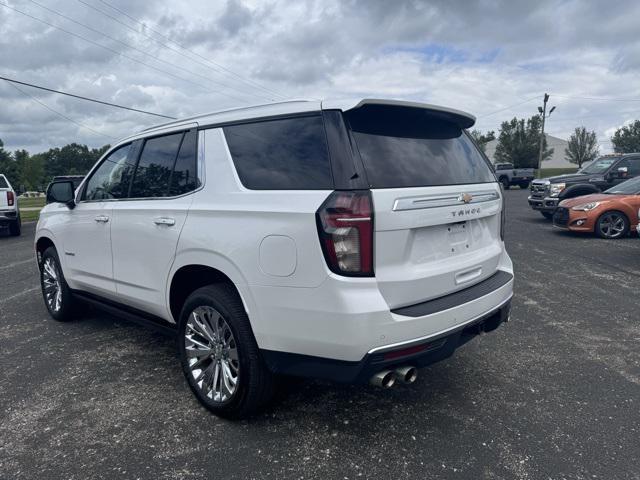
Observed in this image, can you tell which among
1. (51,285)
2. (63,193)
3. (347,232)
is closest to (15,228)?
(51,285)

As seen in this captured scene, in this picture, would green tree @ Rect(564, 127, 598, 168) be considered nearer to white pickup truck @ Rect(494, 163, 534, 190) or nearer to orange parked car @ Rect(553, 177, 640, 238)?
white pickup truck @ Rect(494, 163, 534, 190)

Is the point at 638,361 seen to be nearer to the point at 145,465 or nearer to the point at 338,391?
the point at 338,391

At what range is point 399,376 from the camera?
2531 millimetres

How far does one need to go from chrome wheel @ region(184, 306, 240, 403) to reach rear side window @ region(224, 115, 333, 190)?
2.90 ft

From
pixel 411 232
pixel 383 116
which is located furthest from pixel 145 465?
pixel 383 116

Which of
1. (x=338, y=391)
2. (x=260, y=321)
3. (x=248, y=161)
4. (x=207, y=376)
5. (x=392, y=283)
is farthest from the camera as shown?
(x=338, y=391)

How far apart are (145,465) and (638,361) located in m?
3.71

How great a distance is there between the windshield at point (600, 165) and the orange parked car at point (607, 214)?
326 cm

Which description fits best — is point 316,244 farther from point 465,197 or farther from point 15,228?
point 15,228

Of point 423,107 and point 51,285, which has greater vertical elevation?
point 423,107

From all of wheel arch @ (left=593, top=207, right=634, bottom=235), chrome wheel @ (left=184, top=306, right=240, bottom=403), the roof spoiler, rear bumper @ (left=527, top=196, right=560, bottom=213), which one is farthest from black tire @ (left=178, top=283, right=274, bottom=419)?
rear bumper @ (left=527, top=196, right=560, bottom=213)

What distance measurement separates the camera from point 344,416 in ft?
10.1

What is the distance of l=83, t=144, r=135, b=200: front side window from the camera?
13.1 feet

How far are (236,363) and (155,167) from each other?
5.48 ft
